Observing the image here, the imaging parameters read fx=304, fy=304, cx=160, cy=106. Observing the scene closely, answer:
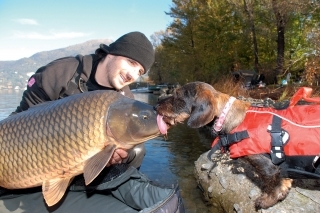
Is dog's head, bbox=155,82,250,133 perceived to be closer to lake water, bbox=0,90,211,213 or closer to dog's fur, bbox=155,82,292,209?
dog's fur, bbox=155,82,292,209

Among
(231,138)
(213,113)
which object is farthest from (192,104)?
(231,138)

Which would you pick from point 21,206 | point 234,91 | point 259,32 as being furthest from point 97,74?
point 259,32

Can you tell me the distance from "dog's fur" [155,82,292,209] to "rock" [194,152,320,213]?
38 cm

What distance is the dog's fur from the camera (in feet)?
12.1

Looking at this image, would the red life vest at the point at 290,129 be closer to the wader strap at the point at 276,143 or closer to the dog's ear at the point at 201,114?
the wader strap at the point at 276,143

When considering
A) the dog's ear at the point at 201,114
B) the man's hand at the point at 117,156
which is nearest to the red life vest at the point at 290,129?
the dog's ear at the point at 201,114

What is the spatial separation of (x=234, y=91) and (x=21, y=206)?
1216 centimetres

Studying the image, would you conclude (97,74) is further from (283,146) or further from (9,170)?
(283,146)

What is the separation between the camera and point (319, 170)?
3.33 m

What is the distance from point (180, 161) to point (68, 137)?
21.9 ft

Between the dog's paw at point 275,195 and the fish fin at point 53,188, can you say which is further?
the dog's paw at point 275,195

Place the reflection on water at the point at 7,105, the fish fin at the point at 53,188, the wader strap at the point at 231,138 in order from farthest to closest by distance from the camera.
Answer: the reflection on water at the point at 7,105 → the wader strap at the point at 231,138 → the fish fin at the point at 53,188

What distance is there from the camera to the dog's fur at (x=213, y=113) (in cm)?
369

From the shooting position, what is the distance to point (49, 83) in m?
3.27
